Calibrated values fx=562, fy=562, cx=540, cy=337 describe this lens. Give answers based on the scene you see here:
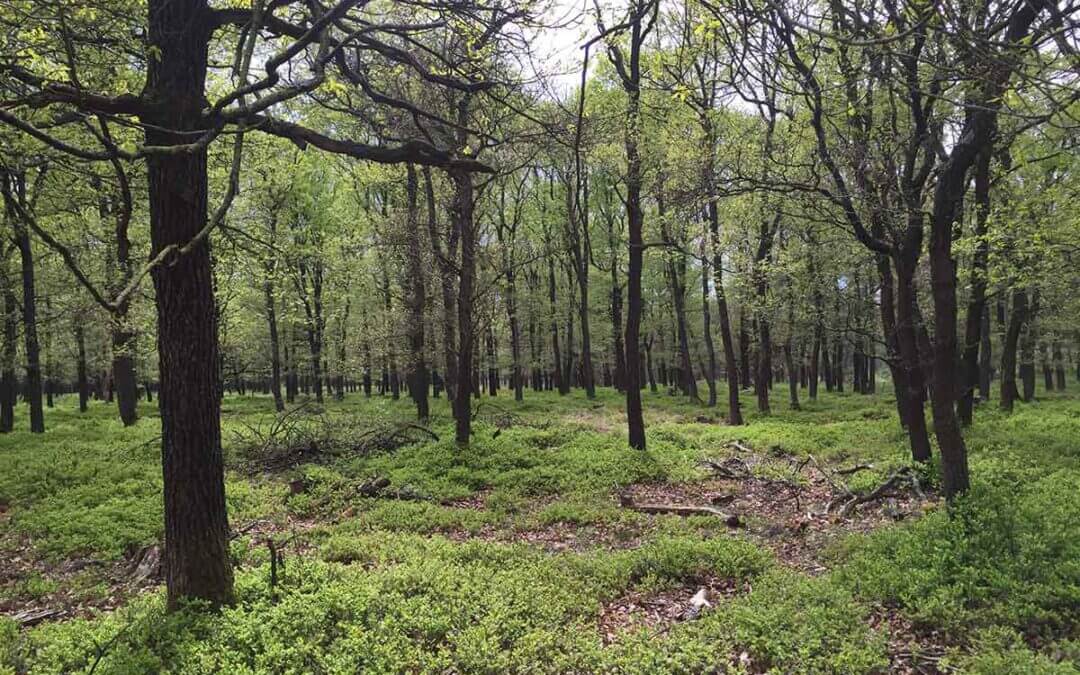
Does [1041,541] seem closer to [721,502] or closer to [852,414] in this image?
[721,502]

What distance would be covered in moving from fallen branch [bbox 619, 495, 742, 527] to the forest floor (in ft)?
0.18

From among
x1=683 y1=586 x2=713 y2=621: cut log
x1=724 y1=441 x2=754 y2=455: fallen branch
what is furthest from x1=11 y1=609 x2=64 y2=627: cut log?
x1=724 y1=441 x2=754 y2=455: fallen branch

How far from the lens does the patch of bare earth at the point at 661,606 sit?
18.7 feet

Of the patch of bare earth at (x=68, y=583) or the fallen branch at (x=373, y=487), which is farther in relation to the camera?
the fallen branch at (x=373, y=487)

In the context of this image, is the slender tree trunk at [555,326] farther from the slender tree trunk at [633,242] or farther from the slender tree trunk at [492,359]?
the slender tree trunk at [633,242]

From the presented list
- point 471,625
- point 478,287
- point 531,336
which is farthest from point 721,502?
point 531,336

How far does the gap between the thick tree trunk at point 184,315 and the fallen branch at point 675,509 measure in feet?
21.3

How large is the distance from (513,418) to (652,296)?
897 inches

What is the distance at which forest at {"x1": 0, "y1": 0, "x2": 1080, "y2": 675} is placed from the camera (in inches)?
185

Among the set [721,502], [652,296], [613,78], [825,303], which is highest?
[613,78]

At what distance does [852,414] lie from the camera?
19.9m

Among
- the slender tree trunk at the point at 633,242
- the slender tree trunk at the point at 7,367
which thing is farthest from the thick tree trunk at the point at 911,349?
the slender tree trunk at the point at 7,367

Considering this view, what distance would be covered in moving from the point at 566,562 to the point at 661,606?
142 centimetres

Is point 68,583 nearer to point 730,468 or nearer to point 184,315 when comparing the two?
point 184,315
